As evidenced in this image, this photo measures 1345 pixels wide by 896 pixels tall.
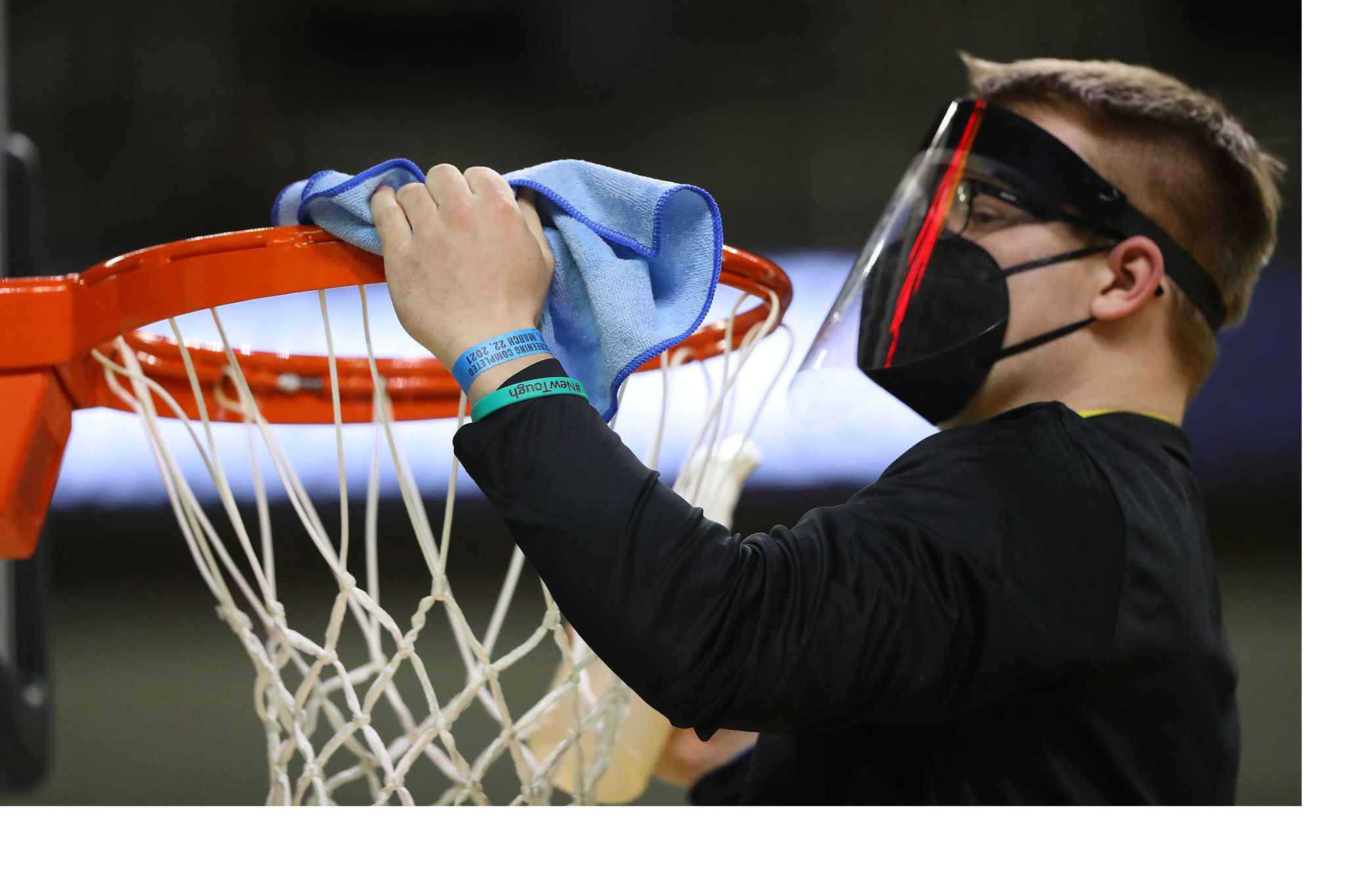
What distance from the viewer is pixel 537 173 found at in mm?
741

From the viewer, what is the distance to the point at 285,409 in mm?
1001

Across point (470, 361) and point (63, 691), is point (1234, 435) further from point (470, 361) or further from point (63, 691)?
point (63, 691)

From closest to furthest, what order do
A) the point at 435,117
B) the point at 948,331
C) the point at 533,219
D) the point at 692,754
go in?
the point at 533,219 → the point at 948,331 → the point at 692,754 → the point at 435,117

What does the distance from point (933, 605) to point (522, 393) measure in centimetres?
28

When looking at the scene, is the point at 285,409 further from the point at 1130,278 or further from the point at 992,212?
the point at 1130,278

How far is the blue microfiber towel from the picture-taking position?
2.34 ft

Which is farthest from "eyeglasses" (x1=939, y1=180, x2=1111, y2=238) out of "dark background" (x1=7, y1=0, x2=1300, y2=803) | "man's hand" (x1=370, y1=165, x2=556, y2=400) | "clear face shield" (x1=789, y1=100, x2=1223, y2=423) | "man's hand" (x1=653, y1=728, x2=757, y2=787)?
"dark background" (x1=7, y1=0, x2=1300, y2=803)

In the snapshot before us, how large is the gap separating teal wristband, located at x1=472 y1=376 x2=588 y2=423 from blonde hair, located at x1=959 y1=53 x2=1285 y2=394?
1.82 feet

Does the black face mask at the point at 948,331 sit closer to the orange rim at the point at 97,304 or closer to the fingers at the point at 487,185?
the orange rim at the point at 97,304

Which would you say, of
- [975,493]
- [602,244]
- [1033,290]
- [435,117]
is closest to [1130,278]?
[1033,290]

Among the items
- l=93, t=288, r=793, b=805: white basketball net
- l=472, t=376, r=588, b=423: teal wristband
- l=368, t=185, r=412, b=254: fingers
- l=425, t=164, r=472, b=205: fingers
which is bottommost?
l=93, t=288, r=793, b=805: white basketball net

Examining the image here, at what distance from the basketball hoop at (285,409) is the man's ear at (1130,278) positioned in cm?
27

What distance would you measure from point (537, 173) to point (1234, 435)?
212cm

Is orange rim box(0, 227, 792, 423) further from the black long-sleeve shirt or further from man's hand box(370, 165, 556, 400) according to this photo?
the black long-sleeve shirt
